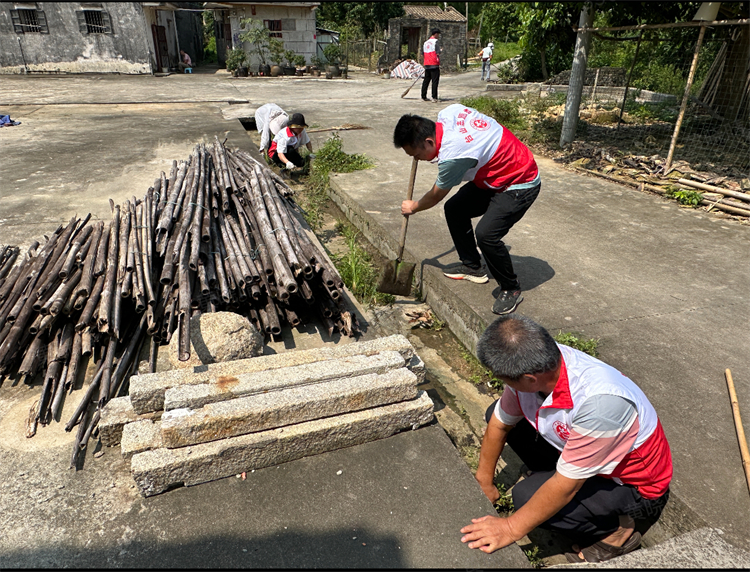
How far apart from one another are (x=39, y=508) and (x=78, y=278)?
1.88m

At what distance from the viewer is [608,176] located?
298 inches

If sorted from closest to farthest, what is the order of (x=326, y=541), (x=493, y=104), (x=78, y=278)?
(x=326, y=541)
(x=78, y=278)
(x=493, y=104)

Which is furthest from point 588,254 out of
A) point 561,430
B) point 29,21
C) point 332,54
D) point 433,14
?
point 433,14

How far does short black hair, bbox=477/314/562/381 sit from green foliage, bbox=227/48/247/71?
25338 millimetres

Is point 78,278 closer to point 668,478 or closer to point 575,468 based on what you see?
point 575,468

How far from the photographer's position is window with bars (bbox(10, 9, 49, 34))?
20594 mm

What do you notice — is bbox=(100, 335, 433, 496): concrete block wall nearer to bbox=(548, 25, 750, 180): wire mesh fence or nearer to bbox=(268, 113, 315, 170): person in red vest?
bbox=(268, 113, 315, 170): person in red vest

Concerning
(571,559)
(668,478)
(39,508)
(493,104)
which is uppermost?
(493,104)

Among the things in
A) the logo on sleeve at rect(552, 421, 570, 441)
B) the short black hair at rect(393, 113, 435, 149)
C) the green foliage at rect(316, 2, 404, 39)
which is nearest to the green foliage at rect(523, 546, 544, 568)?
the logo on sleeve at rect(552, 421, 570, 441)

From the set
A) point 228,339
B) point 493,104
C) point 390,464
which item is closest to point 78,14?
point 493,104

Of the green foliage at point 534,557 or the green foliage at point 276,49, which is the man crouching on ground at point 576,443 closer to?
the green foliage at point 534,557

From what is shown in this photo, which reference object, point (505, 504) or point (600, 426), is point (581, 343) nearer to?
point (505, 504)

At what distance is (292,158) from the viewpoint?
8.42m

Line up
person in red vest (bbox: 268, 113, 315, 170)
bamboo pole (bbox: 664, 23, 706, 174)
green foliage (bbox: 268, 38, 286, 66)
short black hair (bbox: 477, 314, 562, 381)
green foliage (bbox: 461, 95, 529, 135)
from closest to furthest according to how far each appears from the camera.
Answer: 1. short black hair (bbox: 477, 314, 562, 381)
2. bamboo pole (bbox: 664, 23, 706, 174)
3. person in red vest (bbox: 268, 113, 315, 170)
4. green foliage (bbox: 461, 95, 529, 135)
5. green foliage (bbox: 268, 38, 286, 66)
